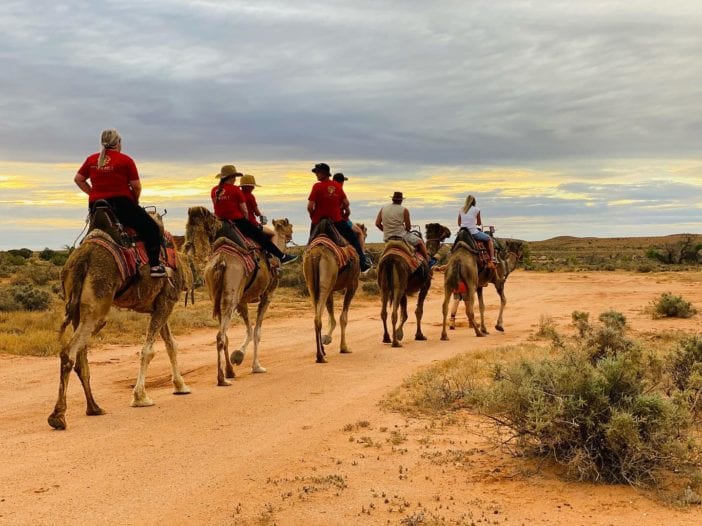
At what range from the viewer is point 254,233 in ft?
41.2

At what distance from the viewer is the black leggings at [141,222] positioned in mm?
9414

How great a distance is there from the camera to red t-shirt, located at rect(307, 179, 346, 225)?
14297 mm

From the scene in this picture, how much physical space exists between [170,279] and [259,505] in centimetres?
509

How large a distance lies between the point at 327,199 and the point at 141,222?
210 inches

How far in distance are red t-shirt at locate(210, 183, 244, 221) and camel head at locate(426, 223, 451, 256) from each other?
7.86 m

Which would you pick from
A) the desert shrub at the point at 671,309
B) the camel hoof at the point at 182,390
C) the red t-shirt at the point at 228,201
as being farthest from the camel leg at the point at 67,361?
the desert shrub at the point at 671,309

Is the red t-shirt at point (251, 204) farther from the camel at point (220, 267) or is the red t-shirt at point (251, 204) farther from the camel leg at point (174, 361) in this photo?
the camel leg at point (174, 361)

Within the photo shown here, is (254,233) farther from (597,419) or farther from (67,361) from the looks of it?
(597,419)

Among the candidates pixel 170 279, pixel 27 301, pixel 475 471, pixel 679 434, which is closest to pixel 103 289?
pixel 170 279

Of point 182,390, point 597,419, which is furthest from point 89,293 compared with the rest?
point 597,419

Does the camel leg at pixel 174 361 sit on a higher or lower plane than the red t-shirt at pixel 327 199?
lower

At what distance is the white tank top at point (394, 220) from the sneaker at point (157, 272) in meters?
7.55

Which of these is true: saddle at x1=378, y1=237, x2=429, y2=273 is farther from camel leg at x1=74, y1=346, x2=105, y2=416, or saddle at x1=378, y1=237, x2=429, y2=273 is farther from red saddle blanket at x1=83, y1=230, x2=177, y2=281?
camel leg at x1=74, y1=346, x2=105, y2=416

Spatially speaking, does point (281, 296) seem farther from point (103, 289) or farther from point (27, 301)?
point (103, 289)
